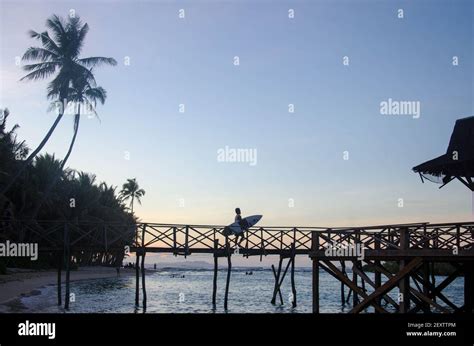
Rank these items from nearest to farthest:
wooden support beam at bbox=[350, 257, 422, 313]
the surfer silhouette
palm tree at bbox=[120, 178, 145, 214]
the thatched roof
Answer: wooden support beam at bbox=[350, 257, 422, 313] → the thatched roof → the surfer silhouette → palm tree at bbox=[120, 178, 145, 214]

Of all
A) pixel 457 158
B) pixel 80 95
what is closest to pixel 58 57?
pixel 80 95

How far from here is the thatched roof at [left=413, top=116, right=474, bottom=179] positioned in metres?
21.8

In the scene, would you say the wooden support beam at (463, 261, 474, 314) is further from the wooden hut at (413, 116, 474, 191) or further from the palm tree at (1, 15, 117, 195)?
the palm tree at (1, 15, 117, 195)

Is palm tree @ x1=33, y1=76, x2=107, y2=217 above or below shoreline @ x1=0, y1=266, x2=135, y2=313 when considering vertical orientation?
above

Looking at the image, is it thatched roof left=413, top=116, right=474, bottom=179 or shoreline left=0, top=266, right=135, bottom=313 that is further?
shoreline left=0, top=266, right=135, bottom=313

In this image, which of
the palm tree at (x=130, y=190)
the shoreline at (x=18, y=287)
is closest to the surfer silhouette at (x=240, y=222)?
the shoreline at (x=18, y=287)

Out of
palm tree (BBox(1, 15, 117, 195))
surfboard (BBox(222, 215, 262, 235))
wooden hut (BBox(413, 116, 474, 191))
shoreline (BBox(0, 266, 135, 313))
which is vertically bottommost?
shoreline (BBox(0, 266, 135, 313))

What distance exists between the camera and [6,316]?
1252 centimetres

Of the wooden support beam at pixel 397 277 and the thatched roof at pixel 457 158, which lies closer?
the wooden support beam at pixel 397 277

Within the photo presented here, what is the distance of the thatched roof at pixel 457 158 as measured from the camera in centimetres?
2178

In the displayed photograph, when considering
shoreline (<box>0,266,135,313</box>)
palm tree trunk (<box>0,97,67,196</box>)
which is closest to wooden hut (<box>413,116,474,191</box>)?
shoreline (<box>0,266,135,313</box>)

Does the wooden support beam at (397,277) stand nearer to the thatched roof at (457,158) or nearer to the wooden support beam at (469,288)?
the wooden support beam at (469,288)

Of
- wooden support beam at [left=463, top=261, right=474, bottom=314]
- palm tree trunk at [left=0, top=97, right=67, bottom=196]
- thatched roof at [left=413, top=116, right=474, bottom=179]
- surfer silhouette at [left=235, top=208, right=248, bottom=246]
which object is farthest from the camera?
palm tree trunk at [left=0, top=97, right=67, bottom=196]

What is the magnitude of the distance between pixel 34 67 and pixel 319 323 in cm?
3641
